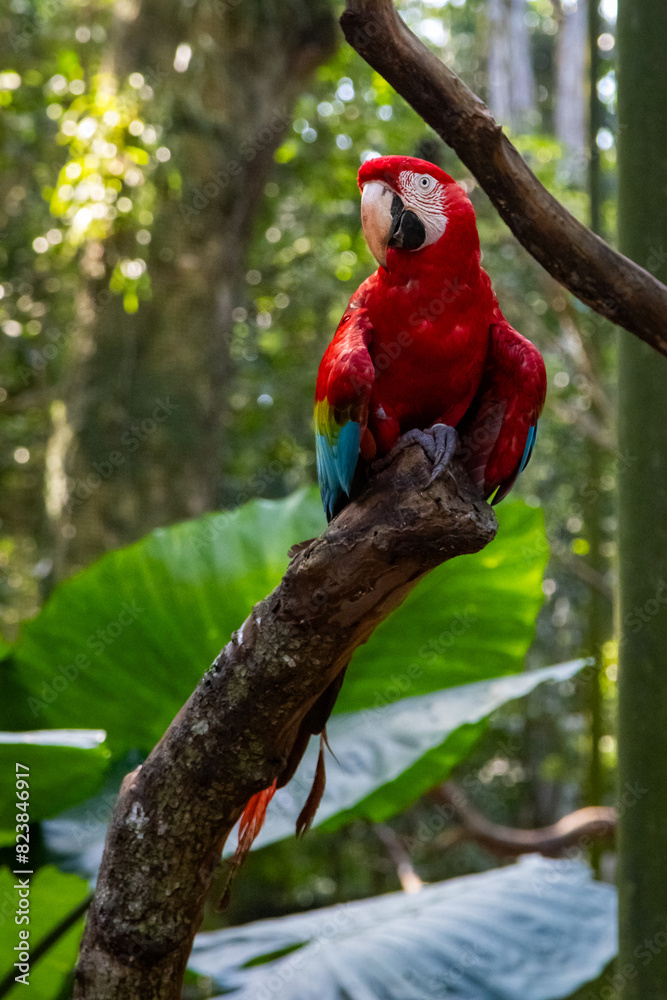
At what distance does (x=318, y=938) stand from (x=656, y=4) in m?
1.54

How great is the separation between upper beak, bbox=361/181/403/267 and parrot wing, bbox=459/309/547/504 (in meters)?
0.15

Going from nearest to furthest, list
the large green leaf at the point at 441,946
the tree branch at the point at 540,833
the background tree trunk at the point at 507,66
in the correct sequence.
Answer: the large green leaf at the point at 441,946
the tree branch at the point at 540,833
the background tree trunk at the point at 507,66

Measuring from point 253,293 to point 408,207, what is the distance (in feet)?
10.1

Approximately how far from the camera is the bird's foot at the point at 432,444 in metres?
0.75

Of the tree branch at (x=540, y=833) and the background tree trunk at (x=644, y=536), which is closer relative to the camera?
the background tree trunk at (x=644, y=536)

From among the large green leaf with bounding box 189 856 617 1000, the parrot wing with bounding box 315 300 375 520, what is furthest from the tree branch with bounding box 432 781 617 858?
the parrot wing with bounding box 315 300 375 520

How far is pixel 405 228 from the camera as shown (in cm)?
85

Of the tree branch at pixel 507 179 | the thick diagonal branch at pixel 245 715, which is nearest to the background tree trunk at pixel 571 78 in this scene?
the tree branch at pixel 507 179

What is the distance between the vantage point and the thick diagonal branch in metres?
0.70

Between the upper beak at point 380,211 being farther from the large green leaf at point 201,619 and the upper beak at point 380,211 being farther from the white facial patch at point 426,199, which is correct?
the large green leaf at point 201,619

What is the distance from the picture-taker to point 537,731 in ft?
18.4

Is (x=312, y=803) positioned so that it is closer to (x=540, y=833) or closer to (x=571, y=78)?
(x=540, y=833)

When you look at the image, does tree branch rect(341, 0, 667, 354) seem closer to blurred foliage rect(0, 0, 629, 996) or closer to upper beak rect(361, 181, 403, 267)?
upper beak rect(361, 181, 403, 267)

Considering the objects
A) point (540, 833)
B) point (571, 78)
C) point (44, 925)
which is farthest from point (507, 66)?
point (44, 925)
